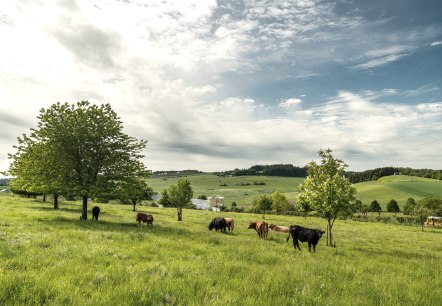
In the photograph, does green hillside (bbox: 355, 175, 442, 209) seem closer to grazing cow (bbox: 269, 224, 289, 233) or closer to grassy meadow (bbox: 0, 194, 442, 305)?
grazing cow (bbox: 269, 224, 289, 233)

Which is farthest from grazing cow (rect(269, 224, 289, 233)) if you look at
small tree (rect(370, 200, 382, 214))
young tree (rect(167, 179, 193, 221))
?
small tree (rect(370, 200, 382, 214))

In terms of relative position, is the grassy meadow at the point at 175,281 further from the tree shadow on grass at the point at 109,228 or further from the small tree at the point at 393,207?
the small tree at the point at 393,207

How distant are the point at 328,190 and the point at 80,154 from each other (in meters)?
23.3

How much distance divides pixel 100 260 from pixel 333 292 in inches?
305

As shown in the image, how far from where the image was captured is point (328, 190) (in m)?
24.8

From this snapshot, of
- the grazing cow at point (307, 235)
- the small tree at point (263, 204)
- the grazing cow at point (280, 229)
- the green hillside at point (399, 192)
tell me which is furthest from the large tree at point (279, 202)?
the grazing cow at point (307, 235)

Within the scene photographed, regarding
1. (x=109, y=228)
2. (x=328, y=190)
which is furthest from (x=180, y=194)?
(x=328, y=190)

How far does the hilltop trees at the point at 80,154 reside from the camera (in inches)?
1006

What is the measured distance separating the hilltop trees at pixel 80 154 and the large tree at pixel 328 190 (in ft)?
52.4

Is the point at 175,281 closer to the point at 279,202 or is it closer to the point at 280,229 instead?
the point at 280,229

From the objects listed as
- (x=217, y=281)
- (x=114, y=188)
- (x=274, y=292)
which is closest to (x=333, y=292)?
(x=274, y=292)

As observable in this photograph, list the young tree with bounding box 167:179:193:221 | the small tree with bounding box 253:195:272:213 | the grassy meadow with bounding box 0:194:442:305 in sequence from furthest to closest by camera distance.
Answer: the small tree with bounding box 253:195:272:213, the young tree with bounding box 167:179:193:221, the grassy meadow with bounding box 0:194:442:305

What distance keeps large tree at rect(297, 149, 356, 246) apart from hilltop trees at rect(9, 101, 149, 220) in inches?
628

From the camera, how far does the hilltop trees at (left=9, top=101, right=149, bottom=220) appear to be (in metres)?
25.6
